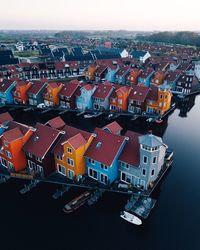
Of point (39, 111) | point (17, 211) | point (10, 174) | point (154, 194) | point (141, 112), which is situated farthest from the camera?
point (39, 111)

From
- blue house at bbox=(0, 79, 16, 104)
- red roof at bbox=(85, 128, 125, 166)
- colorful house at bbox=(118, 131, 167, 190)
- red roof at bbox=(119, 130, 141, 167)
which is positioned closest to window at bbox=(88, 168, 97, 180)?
red roof at bbox=(85, 128, 125, 166)

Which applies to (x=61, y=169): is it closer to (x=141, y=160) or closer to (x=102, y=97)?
(x=141, y=160)

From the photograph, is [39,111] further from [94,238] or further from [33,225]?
[94,238]

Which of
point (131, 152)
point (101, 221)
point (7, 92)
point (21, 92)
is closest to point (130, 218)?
point (101, 221)

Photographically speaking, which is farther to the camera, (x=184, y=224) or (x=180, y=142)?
(x=180, y=142)

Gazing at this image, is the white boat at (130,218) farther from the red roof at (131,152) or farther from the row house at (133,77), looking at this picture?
the row house at (133,77)

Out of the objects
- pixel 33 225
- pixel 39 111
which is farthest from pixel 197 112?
pixel 33 225

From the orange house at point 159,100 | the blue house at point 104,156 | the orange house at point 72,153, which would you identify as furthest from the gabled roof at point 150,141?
the orange house at point 159,100
